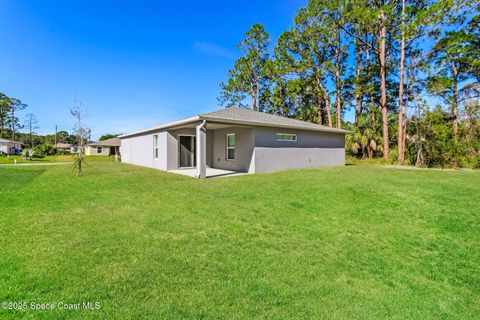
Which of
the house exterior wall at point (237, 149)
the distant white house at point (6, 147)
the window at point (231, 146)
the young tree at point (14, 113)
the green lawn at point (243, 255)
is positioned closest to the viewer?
the green lawn at point (243, 255)

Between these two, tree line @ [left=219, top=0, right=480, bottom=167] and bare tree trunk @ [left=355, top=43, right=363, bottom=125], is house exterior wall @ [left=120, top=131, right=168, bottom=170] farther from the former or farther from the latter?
bare tree trunk @ [left=355, top=43, right=363, bottom=125]

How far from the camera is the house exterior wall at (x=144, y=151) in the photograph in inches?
543

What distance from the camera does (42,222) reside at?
4406mm

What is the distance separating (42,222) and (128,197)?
2166 millimetres

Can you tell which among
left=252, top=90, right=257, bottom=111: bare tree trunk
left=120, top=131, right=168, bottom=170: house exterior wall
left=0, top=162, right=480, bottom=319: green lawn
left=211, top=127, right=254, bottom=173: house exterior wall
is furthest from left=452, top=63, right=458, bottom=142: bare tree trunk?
left=252, top=90, right=257, bottom=111: bare tree trunk

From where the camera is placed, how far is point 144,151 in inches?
666

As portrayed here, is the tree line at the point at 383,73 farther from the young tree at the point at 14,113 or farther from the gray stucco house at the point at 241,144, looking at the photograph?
the young tree at the point at 14,113

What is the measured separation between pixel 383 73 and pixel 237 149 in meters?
14.3

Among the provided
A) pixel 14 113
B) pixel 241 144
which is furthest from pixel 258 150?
Answer: pixel 14 113

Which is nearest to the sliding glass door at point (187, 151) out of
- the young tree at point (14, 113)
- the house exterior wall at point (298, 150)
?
the house exterior wall at point (298, 150)

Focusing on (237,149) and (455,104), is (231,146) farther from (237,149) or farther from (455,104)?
(455,104)

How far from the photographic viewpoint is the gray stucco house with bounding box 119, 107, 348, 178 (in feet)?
37.2

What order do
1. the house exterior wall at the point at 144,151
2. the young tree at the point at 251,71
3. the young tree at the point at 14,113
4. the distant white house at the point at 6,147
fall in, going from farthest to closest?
the young tree at the point at 14,113, the distant white house at the point at 6,147, the young tree at the point at 251,71, the house exterior wall at the point at 144,151

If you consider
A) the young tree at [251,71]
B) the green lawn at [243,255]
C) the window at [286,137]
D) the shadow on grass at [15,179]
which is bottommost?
the green lawn at [243,255]
